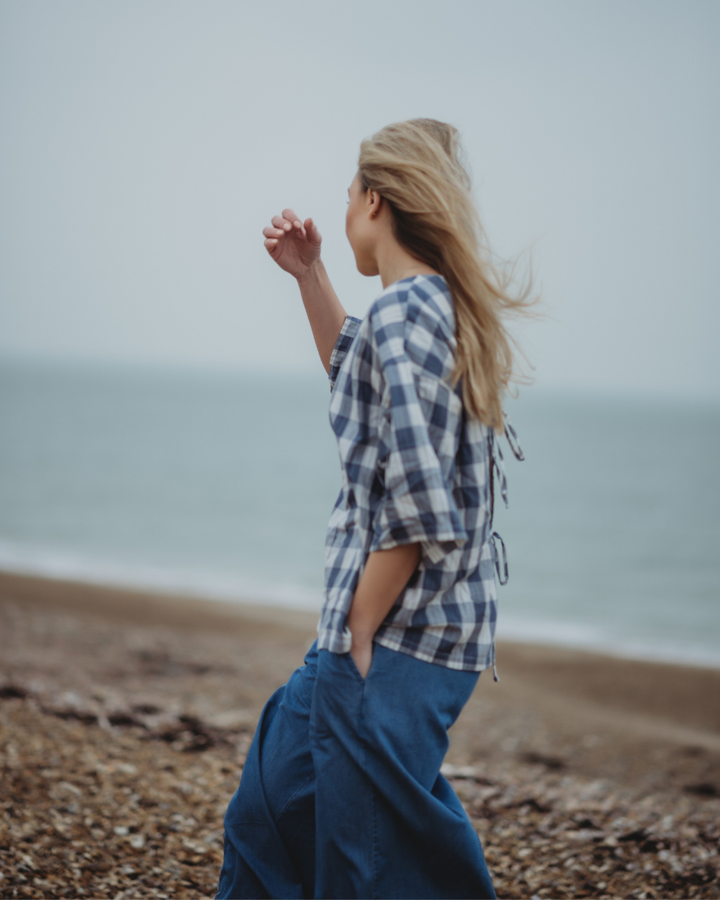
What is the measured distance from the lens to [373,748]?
1.54m

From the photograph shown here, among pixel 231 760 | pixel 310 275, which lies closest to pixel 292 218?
pixel 310 275

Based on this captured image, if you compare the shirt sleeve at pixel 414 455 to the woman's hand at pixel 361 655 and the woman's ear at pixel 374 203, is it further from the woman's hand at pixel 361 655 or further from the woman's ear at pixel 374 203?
the woman's ear at pixel 374 203

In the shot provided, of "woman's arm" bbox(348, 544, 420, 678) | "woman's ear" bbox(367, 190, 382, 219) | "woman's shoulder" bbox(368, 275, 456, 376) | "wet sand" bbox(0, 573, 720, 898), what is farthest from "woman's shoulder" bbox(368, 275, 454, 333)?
"wet sand" bbox(0, 573, 720, 898)

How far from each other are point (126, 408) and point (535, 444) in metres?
32.8

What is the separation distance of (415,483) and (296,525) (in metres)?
19.8

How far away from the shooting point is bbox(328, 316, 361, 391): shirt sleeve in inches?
84.4

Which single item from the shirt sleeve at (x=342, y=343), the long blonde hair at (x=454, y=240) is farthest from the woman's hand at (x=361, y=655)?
the shirt sleeve at (x=342, y=343)

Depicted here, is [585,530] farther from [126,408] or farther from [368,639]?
[126,408]

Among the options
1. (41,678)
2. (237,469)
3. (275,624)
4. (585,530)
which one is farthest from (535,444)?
(41,678)

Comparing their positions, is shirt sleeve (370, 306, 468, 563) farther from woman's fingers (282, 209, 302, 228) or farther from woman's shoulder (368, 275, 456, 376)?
woman's fingers (282, 209, 302, 228)

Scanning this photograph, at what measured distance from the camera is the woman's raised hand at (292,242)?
6.86 feet

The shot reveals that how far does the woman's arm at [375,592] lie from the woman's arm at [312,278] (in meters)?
0.82

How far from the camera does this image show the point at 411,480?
4.82ft

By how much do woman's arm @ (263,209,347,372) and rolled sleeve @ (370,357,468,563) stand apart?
72 centimetres
